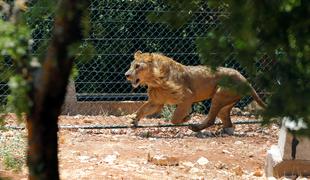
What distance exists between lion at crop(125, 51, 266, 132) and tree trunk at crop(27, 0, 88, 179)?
7.29m

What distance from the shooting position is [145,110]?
34.4 ft

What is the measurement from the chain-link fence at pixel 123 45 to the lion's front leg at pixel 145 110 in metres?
1.01

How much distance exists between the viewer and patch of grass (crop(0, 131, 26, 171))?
22.3ft

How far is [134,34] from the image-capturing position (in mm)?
11453

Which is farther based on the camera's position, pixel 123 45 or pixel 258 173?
pixel 123 45

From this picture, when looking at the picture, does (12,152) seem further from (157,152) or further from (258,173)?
(258,173)

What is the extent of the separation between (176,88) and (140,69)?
569 mm

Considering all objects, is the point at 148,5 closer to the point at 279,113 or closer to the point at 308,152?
the point at 308,152

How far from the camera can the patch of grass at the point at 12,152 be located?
6805 mm

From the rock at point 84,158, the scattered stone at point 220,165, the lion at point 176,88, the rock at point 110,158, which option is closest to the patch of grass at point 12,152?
the rock at point 84,158

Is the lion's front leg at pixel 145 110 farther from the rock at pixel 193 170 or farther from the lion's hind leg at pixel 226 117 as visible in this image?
the rock at pixel 193 170

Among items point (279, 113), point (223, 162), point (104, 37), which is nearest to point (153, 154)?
point (223, 162)

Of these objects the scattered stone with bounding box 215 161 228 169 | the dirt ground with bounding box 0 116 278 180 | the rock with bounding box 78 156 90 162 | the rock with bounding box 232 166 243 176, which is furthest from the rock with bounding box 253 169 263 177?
the rock with bounding box 78 156 90 162

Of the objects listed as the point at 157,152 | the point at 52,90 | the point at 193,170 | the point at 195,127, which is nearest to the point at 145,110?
the point at 195,127
